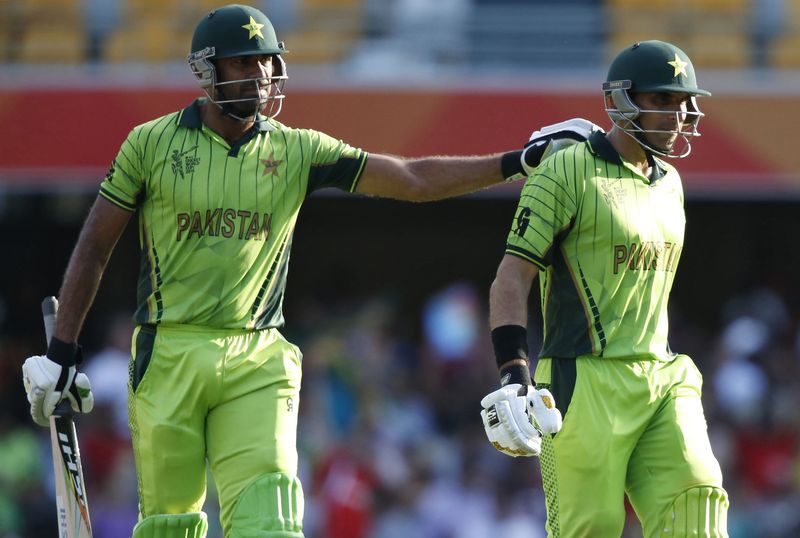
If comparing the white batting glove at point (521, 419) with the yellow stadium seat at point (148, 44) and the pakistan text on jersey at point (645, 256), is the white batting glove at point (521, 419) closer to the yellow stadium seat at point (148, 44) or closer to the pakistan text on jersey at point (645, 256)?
the pakistan text on jersey at point (645, 256)

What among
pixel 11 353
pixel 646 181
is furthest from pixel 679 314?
pixel 646 181

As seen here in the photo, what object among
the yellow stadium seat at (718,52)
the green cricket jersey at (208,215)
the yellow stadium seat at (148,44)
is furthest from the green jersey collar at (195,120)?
the yellow stadium seat at (718,52)

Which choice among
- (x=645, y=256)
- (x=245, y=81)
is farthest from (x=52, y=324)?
(x=645, y=256)

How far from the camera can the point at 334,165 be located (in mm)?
5426

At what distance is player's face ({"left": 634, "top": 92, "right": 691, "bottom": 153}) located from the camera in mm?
5254

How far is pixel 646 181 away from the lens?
5281 millimetres

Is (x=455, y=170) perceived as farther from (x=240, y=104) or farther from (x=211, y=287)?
(x=211, y=287)

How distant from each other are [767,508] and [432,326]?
3.25 metres

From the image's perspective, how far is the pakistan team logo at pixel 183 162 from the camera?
17.1 feet

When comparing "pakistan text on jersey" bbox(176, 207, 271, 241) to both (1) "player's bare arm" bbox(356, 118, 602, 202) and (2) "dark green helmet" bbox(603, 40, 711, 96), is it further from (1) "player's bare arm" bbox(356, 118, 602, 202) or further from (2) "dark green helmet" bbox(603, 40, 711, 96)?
(2) "dark green helmet" bbox(603, 40, 711, 96)

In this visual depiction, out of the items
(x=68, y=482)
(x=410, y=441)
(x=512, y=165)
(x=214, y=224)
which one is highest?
(x=512, y=165)

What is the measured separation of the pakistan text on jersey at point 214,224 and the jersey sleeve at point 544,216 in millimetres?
975

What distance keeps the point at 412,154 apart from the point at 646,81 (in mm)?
5753

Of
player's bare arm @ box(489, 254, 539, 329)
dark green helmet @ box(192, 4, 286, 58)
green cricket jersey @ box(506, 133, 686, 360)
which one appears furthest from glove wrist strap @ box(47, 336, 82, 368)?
green cricket jersey @ box(506, 133, 686, 360)
